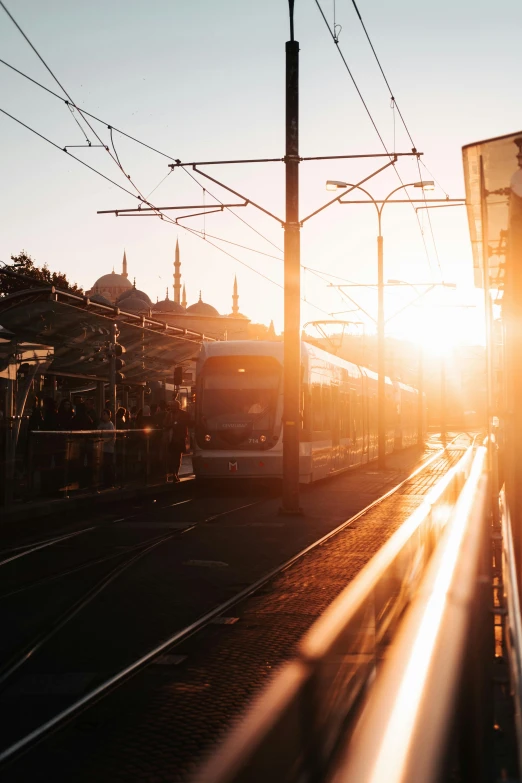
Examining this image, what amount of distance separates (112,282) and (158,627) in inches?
5098

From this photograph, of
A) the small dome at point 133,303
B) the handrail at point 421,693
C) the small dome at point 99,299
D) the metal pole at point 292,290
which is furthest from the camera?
the small dome at point 133,303

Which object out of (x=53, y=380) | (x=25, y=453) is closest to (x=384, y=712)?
(x=25, y=453)

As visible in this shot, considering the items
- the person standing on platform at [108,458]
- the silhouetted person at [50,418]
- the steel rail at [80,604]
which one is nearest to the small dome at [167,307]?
the silhouetted person at [50,418]

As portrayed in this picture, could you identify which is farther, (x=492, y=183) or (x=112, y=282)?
(x=112, y=282)

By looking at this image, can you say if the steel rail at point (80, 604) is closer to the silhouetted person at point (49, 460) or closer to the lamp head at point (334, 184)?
the silhouetted person at point (49, 460)

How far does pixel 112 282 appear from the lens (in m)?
134

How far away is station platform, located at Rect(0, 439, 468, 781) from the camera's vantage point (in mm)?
4273

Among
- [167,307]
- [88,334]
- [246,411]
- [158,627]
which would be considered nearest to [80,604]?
[158,627]

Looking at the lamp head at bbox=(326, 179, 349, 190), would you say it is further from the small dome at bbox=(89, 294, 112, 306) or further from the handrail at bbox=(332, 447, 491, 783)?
the handrail at bbox=(332, 447, 491, 783)

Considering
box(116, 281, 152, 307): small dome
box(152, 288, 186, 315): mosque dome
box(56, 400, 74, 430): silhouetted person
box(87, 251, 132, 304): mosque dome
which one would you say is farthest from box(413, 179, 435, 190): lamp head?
box(87, 251, 132, 304): mosque dome

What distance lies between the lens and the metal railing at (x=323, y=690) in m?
3.89

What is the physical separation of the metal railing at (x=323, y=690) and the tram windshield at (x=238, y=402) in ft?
33.7

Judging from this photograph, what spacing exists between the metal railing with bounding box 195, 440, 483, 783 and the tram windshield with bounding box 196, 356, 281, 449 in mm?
10277

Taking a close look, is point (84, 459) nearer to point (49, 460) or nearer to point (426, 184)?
point (49, 460)
